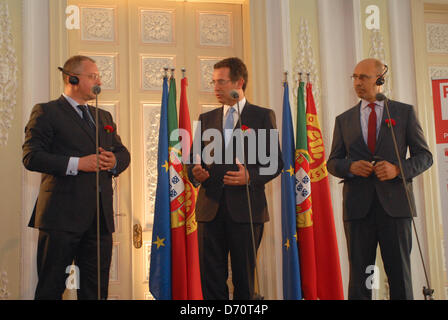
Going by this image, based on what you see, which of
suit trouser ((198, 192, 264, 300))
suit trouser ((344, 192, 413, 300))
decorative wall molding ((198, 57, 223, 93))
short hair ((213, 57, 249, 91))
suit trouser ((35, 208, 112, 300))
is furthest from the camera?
decorative wall molding ((198, 57, 223, 93))

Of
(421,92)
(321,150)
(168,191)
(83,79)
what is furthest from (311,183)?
(83,79)

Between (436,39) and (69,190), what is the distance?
3856 millimetres

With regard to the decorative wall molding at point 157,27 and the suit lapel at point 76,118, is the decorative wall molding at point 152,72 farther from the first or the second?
the suit lapel at point 76,118

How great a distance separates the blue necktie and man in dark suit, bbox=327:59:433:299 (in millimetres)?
662

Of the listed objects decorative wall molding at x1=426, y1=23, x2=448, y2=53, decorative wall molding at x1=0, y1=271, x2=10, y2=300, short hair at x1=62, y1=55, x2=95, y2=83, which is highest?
decorative wall molding at x1=426, y1=23, x2=448, y2=53

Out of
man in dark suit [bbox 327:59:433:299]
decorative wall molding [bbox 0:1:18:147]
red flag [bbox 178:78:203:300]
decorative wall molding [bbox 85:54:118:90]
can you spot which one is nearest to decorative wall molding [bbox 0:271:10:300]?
decorative wall molding [bbox 0:1:18:147]

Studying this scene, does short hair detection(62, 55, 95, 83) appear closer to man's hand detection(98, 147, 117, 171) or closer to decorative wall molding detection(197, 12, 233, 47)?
man's hand detection(98, 147, 117, 171)

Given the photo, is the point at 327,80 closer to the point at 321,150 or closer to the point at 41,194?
the point at 321,150

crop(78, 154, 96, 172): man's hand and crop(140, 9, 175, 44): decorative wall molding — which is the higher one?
crop(140, 9, 175, 44): decorative wall molding

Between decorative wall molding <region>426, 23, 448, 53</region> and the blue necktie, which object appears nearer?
the blue necktie

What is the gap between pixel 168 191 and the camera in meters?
3.79

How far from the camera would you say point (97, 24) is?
4477mm

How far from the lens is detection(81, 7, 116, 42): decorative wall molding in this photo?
4.45 m

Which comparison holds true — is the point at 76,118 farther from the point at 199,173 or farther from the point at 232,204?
the point at 232,204
